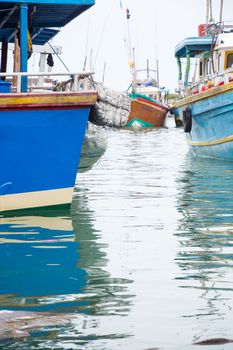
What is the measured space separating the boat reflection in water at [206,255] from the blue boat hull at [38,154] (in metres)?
1.65

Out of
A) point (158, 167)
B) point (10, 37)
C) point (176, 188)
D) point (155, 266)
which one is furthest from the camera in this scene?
point (158, 167)

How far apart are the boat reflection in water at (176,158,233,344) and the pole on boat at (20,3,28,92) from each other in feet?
8.74

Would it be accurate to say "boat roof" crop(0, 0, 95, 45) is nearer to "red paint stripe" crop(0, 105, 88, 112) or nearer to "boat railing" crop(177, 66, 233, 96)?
"red paint stripe" crop(0, 105, 88, 112)

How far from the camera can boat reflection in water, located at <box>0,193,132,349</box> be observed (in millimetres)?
5781

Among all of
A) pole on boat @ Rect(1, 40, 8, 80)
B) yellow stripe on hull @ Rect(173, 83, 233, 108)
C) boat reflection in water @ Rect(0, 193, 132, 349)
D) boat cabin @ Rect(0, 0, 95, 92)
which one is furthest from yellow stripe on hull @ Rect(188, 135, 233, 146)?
boat reflection in water @ Rect(0, 193, 132, 349)

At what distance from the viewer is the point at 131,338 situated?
5.17 meters

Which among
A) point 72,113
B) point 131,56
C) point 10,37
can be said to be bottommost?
point 131,56

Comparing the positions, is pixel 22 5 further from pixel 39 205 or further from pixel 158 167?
pixel 158 167

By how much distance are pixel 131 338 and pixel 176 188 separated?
904 cm

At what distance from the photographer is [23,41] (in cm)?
1095

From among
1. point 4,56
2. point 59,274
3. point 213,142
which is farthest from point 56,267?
point 213,142

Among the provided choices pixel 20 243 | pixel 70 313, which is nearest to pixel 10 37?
pixel 20 243

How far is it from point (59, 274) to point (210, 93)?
1240 centimetres

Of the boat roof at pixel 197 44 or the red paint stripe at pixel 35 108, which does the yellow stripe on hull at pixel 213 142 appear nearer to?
the boat roof at pixel 197 44
